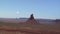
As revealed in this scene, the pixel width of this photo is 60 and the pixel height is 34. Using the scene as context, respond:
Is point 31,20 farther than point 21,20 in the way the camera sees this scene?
Yes

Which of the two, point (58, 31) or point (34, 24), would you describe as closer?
point (58, 31)

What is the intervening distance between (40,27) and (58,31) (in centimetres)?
72

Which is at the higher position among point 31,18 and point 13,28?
point 31,18

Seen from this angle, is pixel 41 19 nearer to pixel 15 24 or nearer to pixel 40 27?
pixel 40 27

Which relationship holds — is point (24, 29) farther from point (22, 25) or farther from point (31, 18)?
point (31, 18)

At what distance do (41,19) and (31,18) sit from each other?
0.57 m

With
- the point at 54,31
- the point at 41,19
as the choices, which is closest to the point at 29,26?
the point at 41,19

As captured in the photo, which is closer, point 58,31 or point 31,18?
point 58,31

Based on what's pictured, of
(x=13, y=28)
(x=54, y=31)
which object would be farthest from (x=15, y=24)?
(x=54, y=31)

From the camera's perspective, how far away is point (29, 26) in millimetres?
5953

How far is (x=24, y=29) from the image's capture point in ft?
19.4

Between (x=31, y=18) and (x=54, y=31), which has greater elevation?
(x=31, y=18)

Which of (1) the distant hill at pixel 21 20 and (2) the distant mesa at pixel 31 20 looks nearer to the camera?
(1) the distant hill at pixel 21 20

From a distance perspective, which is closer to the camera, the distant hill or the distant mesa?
the distant hill
